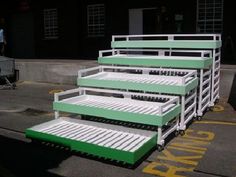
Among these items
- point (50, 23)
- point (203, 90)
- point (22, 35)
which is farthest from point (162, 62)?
point (22, 35)

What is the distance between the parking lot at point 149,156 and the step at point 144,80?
1.02 metres

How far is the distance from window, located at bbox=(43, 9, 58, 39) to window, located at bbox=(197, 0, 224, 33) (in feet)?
28.2

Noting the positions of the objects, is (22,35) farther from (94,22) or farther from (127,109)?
(127,109)

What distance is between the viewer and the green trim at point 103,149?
4859mm

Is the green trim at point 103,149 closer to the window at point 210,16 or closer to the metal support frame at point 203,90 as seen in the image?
the metal support frame at point 203,90

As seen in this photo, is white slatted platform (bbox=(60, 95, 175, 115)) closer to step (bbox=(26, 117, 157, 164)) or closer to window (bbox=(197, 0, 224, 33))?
step (bbox=(26, 117, 157, 164))

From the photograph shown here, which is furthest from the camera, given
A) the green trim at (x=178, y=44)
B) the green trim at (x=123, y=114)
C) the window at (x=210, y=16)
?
the window at (x=210, y=16)

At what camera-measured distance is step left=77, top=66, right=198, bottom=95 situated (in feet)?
21.0

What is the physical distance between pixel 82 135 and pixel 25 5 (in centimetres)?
1630

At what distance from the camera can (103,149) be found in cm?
507

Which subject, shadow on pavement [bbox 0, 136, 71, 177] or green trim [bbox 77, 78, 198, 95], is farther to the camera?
green trim [bbox 77, 78, 198, 95]

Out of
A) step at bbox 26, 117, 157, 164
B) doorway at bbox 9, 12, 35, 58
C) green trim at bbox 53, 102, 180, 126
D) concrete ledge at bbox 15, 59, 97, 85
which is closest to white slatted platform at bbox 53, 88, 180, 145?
green trim at bbox 53, 102, 180, 126

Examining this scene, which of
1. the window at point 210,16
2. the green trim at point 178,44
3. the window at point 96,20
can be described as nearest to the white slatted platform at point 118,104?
the green trim at point 178,44

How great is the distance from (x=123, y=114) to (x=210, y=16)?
10096mm
